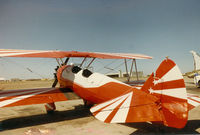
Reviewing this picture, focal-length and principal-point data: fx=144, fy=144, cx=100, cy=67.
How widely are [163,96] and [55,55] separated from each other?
4355mm

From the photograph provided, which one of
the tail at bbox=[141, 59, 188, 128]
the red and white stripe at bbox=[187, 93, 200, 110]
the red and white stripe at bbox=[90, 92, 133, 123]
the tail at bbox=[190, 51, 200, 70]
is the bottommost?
the tail at bbox=[190, 51, 200, 70]

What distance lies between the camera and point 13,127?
4730 millimetres

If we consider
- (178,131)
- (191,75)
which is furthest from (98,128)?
(191,75)

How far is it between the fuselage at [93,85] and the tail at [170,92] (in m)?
0.84

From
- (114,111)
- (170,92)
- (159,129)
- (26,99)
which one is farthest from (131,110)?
(26,99)

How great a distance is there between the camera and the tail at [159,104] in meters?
2.72

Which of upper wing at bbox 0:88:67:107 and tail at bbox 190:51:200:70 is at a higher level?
upper wing at bbox 0:88:67:107

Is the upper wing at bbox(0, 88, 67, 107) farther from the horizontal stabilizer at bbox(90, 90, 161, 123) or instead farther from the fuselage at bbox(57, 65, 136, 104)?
the horizontal stabilizer at bbox(90, 90, 161, 123)

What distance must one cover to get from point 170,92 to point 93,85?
2.58m

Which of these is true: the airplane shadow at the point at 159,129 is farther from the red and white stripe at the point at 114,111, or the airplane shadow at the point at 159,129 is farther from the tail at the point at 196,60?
the tail at the point at 196,60

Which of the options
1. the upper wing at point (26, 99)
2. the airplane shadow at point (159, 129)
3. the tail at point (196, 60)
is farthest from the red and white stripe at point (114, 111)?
the tail at point (196, 60)

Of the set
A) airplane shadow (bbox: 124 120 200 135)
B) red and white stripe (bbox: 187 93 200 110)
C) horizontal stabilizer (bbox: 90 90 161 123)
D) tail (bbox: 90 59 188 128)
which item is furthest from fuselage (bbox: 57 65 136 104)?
red and white stripe (bbox: 187 93 200 110)

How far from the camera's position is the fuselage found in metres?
4.16

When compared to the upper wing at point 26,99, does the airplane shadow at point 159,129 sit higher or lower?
lower
